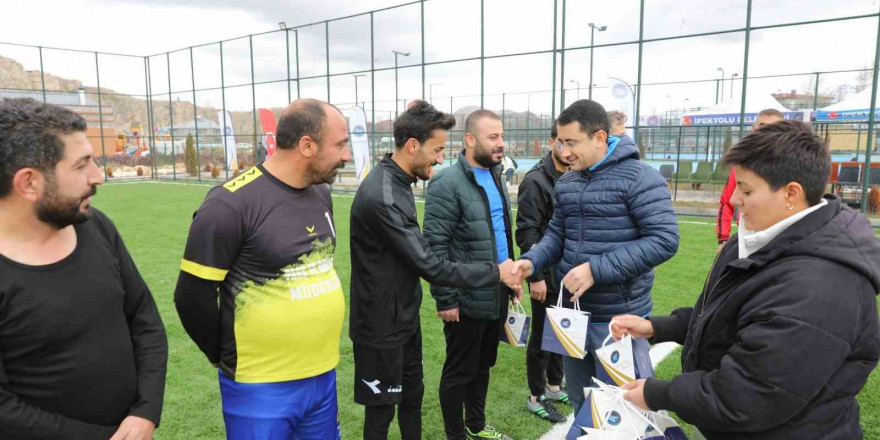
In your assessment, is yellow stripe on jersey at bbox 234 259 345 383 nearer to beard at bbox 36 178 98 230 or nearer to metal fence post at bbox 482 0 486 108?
beard at bbox 36 178 98 230

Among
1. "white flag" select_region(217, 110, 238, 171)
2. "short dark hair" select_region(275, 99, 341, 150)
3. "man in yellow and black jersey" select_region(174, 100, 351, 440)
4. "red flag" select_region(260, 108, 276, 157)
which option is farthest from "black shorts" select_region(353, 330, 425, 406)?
"white flag" select_region(217, 110, 238, 171)

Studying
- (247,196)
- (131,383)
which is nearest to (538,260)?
(247,196)

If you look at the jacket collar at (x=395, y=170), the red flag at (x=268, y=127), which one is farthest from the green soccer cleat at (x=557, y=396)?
the red flag at (x=268, y=127)

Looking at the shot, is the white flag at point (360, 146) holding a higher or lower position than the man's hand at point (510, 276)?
higher

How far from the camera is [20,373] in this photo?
1534 mm

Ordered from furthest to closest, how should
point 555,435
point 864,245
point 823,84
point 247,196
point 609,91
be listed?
point 823,84
point 609,91
point 555,435
point 247,196
point 864,245

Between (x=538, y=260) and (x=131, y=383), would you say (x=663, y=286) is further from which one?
(x=131, y=383)

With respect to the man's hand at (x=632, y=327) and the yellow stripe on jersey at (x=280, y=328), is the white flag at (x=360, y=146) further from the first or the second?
the man's hand at (x=632, y=327)

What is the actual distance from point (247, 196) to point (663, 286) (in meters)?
5.62

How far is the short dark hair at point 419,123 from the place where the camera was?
275 cm

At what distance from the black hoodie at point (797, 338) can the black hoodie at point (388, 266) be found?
1.30m

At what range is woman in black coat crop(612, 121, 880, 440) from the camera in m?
1.30

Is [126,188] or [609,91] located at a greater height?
[609,91]

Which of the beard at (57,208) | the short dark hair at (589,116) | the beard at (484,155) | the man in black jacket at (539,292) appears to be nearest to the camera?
the beard at (57,208)
